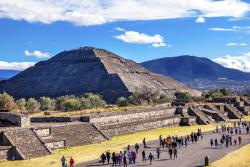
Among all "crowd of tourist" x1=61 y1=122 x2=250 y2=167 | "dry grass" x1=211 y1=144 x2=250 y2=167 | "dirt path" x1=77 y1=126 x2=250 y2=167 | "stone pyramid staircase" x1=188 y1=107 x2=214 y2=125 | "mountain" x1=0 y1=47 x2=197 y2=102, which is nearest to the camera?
"dry grass" x1=211 y1=144 x2=250 y2=167

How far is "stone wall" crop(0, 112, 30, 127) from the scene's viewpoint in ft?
132

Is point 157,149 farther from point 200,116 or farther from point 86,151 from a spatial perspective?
point 200,116

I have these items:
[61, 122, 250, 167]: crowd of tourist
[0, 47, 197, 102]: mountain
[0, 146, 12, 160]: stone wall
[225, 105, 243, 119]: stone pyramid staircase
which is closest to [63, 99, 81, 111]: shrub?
[225, 105, 243, 119]: stone pyramid staircase

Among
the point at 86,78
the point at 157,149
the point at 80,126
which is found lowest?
the point at 157,149

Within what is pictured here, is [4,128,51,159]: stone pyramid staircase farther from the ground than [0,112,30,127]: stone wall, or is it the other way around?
[0,112,30,127]: stone wall

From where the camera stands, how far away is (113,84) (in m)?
140

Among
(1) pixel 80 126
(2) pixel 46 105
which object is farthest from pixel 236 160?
(2) pixel 46 105

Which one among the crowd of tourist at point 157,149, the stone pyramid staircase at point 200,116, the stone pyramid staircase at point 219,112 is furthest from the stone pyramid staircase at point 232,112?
the crowd of tourist at point 157,149

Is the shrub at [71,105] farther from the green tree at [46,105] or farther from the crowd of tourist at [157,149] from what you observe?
the crowd of tourist at [157,149]

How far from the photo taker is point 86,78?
152250mm

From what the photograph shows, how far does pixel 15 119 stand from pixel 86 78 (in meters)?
112

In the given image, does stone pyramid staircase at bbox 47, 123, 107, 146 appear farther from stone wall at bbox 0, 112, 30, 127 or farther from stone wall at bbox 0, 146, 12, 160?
stone wall at bbox 0, 146, 12, 160

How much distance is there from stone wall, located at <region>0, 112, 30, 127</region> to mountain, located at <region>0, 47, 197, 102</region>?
8717 cm

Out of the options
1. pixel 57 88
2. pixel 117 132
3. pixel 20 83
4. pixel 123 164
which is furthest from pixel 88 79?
pixel 123 164
